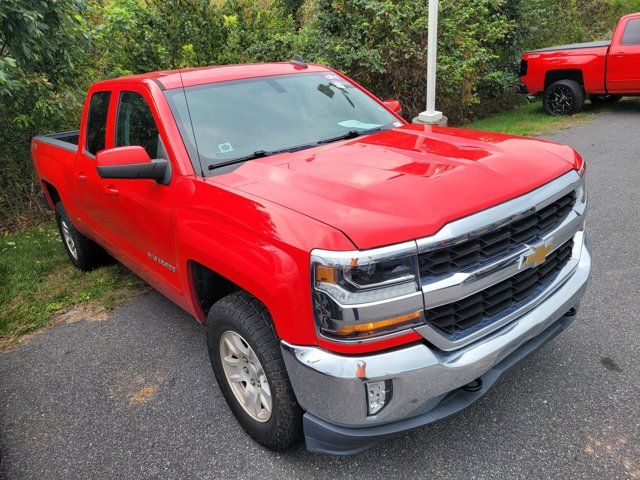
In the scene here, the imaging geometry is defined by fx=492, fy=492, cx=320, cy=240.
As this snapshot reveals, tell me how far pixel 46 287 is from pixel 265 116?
10.1 feet

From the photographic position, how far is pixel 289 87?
338 centimetres

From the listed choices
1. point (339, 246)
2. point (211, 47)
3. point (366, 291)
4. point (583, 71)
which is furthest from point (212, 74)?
point (583, 71)

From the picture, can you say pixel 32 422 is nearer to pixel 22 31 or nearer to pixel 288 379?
pixel 288 379

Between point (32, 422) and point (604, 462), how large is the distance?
3.08 metres

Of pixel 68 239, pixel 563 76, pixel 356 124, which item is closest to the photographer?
pixel 356 124

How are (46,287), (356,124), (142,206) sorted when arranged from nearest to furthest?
(142,206) < (356,124) < (46,287)

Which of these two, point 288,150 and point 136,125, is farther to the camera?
point 136,125

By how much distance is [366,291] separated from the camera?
1.87m

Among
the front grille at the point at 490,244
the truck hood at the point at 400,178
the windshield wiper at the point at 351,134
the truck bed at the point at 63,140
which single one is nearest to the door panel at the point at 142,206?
the truck hood at the point at 400,178

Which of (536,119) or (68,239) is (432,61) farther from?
(68,239)

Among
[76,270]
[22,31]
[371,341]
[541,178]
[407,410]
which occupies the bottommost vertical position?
[76,270]

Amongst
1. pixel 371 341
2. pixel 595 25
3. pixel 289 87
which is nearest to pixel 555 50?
pixel 595 25

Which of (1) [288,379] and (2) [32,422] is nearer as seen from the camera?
(1) [288,379]

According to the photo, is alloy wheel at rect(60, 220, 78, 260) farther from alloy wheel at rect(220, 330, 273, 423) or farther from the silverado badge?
the silverado badge
